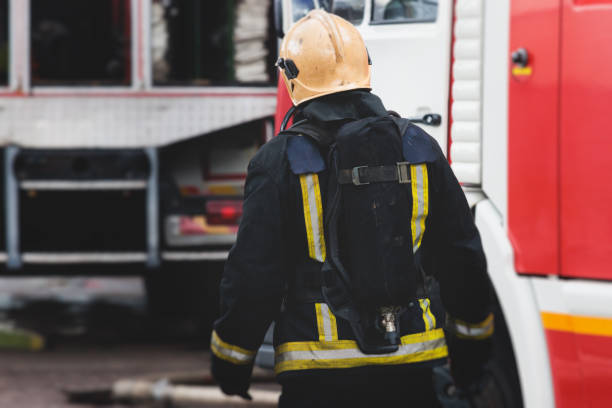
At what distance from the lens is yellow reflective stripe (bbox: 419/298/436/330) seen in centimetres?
262

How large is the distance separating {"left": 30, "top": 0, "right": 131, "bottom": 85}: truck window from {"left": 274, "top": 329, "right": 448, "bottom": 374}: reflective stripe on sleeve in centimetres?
453

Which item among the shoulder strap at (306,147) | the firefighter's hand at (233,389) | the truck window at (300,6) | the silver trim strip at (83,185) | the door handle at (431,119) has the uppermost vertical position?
the truck window at (300,6)

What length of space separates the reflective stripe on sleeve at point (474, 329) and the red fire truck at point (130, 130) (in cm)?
387

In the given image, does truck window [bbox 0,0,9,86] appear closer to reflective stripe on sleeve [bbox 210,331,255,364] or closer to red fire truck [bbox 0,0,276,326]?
red fire truck [bbox 0,0,276,326]

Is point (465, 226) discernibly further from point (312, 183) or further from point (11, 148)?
point (11, 148)

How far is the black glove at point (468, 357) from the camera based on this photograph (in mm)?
2820

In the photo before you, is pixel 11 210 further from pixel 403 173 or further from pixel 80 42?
pixel 403 173

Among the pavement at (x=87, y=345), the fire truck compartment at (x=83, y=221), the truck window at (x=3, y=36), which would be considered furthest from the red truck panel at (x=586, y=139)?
the truck window at (x=3, y=36)

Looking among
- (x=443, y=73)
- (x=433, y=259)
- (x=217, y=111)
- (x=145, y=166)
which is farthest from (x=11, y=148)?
(x=433, y=259)

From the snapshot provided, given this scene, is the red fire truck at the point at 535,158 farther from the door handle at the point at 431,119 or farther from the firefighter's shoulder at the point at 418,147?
the firefighter's shoulder at the point at 418,147

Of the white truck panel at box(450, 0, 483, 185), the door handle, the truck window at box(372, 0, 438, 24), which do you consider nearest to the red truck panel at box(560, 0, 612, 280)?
the white truck panel at box(450, 0, 483, 185)

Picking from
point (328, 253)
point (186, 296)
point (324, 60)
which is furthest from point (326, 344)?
point (186, 296)

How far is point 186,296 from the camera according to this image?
766 centimetres

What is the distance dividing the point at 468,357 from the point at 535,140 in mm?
808
